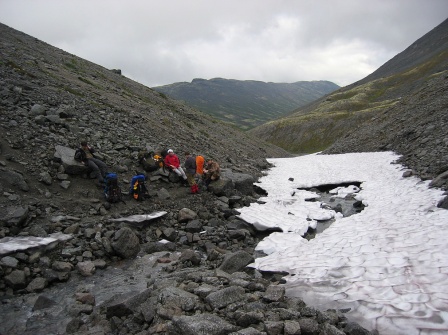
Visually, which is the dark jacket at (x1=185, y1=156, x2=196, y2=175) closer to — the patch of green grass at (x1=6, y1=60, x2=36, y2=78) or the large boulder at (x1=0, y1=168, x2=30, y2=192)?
the large boulder at (x1=0, y1=168, x2=30, y2=192)

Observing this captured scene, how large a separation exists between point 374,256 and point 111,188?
12.0m

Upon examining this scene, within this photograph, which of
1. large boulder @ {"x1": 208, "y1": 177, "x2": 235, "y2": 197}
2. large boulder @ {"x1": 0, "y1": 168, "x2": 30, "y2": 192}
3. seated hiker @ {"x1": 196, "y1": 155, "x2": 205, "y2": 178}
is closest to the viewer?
large boulder @ {"x1": 0, "y1": 168, "x2": 30, "y2": 192}

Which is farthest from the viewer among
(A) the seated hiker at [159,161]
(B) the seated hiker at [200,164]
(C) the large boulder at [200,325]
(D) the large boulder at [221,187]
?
(B) the seated hiker at [200,164]

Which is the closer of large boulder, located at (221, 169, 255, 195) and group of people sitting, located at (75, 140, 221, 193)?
group of people sitting, located at (75, 140, 221, 193)

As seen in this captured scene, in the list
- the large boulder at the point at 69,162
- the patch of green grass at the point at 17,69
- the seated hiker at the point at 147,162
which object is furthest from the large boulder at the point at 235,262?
the patch of green grass at the point at 17,69

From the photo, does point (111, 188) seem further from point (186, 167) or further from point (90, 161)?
point (186, 167)

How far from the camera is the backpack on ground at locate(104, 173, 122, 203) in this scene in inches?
556

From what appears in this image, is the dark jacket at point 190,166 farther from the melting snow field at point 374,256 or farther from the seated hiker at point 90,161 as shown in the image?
the seated hiker at point 90,161

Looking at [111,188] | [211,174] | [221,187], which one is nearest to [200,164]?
[211,174]

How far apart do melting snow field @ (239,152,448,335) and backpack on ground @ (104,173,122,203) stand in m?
7.00

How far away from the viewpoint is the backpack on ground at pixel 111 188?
46.3 ft

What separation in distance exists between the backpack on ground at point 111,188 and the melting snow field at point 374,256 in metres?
Answer: 7.00

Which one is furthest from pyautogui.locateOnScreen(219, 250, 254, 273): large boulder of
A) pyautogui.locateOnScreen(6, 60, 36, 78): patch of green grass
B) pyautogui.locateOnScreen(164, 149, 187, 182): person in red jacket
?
pyautogui.locateOnScreen(6, 60, 36, 78): patch of green grass

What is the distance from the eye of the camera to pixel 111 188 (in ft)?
46.7
